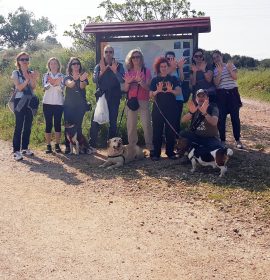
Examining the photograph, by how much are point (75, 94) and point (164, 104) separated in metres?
1.77

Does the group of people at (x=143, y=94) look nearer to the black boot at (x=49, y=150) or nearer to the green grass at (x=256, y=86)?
the black boot at (x=49, y=150)

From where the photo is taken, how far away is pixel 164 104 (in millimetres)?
7320

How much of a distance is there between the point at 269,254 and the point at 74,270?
1.81m

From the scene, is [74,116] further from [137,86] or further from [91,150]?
[137,86]

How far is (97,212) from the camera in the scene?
5285 mm

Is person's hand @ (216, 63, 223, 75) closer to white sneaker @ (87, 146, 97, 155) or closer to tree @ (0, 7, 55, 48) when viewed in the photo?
white sneaker @ (87, 146, 97, 155)

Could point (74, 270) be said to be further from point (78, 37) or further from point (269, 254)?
point (78, 37)

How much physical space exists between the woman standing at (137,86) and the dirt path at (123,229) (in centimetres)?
89

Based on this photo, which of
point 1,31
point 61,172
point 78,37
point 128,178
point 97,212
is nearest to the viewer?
point 97,212

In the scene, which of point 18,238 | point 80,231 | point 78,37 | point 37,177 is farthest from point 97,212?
point 78,37

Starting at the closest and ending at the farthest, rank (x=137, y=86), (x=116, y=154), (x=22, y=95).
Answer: (x=116, y=154)
(x=137, y=86)
(x=22, y=95)

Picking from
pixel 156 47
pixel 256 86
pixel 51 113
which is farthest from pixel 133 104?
pixel 256 86

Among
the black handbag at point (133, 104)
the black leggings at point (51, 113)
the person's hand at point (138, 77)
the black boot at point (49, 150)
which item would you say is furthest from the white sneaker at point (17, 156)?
the person's hand at point (138, 77)

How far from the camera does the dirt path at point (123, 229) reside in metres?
3.84
